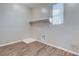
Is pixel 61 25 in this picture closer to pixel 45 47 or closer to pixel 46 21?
pixel 46 21

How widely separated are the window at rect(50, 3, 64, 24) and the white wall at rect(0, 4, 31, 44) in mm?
387

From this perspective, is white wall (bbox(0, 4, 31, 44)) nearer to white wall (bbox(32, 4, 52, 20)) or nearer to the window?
white wall (bbox(32, 4, 52, 20))

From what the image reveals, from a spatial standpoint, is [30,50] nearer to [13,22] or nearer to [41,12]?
[13,22]

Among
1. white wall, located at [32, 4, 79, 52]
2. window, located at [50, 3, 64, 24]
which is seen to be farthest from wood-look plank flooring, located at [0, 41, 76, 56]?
window, located at [50, 3, 64, 24]

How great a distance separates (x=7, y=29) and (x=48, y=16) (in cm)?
67

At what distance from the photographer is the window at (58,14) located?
148cm

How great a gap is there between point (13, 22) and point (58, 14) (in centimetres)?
71

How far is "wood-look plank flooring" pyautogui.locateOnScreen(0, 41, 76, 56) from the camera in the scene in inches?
58.4

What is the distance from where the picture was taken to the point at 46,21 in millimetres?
1520

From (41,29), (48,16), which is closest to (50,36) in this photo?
(41,29)

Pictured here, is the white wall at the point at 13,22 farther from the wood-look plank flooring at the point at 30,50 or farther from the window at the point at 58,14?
the window at the point at 58,14

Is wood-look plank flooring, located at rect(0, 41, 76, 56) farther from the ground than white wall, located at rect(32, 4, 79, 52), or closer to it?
closer to it

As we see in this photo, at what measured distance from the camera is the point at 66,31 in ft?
4.92

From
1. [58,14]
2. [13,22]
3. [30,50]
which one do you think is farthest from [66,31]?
[13,22]
